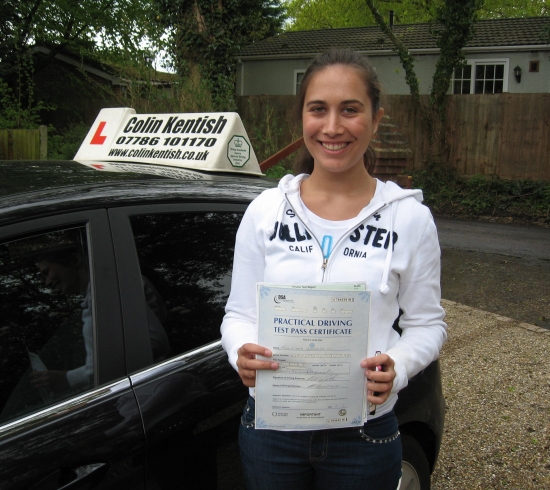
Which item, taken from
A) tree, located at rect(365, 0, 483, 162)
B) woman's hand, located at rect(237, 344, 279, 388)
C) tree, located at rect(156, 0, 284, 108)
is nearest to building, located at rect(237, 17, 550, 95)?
tree, located at rect(365, 0, 483, 162)

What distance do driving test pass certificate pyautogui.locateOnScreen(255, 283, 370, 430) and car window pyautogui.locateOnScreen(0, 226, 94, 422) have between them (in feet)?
2.04

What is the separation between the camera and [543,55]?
17.0 metres

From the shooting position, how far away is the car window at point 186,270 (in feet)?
6.59

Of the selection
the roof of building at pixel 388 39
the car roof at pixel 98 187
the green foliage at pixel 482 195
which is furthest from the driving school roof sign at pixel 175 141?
the roof of building at pixel 388 39

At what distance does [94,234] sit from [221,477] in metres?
0.86

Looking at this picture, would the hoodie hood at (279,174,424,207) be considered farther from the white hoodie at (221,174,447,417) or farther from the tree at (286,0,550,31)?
the tree at (286,0,550,31)

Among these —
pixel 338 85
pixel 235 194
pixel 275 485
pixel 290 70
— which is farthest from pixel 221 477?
pixel 290 70

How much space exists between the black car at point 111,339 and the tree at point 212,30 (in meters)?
13.4

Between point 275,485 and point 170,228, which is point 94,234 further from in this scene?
point 275,485

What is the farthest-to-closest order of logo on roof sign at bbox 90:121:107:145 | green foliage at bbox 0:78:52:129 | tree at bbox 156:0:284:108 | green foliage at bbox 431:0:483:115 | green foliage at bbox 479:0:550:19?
green foliage at bbox 479:0:550:19 → green foliage at bbox 0:78:52:129 → tree at bbox 156:0:284:108 → green foliage at bbox 431:0:483:115 → logo on roof sign at bbox 90:121:107:145

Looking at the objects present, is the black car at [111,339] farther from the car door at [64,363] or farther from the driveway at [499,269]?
the driveway at [499,269]

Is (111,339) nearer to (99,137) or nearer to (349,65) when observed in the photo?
(349,65)

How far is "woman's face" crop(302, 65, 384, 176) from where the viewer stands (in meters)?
1.68

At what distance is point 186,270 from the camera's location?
84.0 inches
